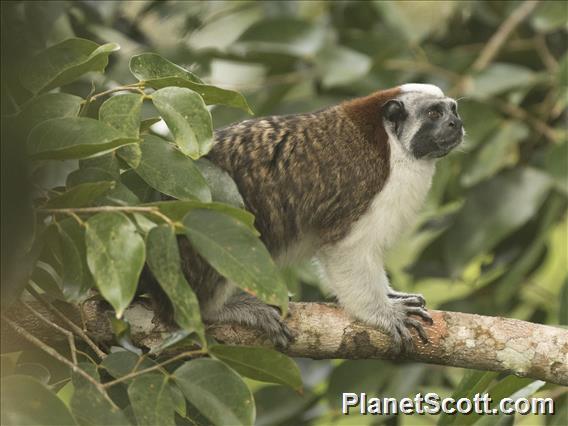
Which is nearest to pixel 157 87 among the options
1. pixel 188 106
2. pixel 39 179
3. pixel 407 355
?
pixel 188 106

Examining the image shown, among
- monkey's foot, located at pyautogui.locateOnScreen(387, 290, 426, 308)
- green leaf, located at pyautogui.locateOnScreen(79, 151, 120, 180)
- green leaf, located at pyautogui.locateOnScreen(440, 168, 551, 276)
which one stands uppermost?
green leaf, located at pyautogui.locateOnScreen(79, 151, 120, 180)

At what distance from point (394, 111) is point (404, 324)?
893 mm

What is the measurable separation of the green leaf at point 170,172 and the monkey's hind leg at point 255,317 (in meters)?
0.78

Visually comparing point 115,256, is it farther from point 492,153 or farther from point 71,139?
point 492,153

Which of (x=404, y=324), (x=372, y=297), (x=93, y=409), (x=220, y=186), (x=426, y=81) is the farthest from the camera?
(x=426, y=81)

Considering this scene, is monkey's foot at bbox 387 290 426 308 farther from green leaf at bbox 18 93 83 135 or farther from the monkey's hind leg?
green leaf at bbox 18 93 83 135

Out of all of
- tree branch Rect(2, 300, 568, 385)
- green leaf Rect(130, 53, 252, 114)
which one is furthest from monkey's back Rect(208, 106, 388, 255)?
green leaf Rect(130, 53, 252, 114)

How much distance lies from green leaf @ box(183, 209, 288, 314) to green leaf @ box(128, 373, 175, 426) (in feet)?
0.76

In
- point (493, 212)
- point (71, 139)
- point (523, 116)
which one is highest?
point (71, 139)

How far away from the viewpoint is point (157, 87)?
71.8 inches

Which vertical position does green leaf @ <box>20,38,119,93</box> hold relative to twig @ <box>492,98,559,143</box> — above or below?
above

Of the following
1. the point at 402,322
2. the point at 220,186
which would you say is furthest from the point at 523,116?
the point at 220,186

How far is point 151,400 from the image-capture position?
152cm

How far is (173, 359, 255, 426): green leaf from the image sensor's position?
1544mm
